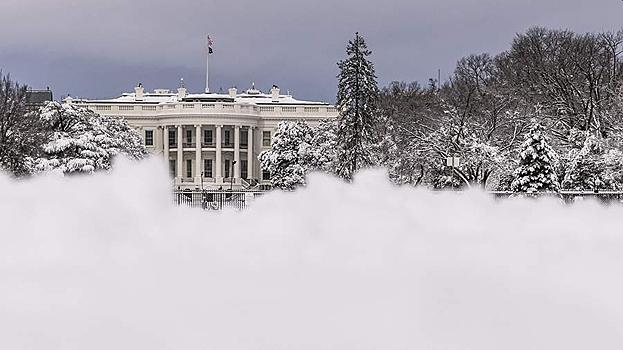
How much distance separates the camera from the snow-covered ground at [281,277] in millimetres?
1855

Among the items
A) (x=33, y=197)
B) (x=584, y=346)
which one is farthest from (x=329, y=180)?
(x=584, y=346)

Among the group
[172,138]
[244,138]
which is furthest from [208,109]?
[172,138]

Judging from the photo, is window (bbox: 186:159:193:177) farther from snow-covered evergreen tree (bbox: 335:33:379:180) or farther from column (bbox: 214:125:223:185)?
snow-covered evergreen tree (bbox: 335:33:379:180)

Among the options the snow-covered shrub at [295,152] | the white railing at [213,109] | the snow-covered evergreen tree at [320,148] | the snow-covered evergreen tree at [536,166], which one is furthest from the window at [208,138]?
the snow-covered evergreen tree at [536,166]

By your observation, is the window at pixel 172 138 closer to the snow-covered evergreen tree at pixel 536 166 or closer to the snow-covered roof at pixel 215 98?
the snow-covered roof at pixel 215 98

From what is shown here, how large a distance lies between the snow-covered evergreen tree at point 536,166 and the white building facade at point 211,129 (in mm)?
56608

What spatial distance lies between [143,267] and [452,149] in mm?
42449

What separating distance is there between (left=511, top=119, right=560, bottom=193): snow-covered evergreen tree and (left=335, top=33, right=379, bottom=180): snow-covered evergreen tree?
55.2ft

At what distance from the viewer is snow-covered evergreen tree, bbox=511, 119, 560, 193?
104 feet

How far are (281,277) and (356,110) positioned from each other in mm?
47998

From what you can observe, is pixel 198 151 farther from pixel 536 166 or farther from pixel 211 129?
pixel 536 166

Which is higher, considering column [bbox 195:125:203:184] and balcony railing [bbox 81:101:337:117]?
balcony railing [bbox 81:101:337:117]

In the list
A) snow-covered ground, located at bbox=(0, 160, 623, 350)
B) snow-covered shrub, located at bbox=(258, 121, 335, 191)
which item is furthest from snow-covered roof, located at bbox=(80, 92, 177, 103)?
snow-covered ground, located at bbox=(0, 160, 623, 350)

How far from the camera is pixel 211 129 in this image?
91.6 metres
